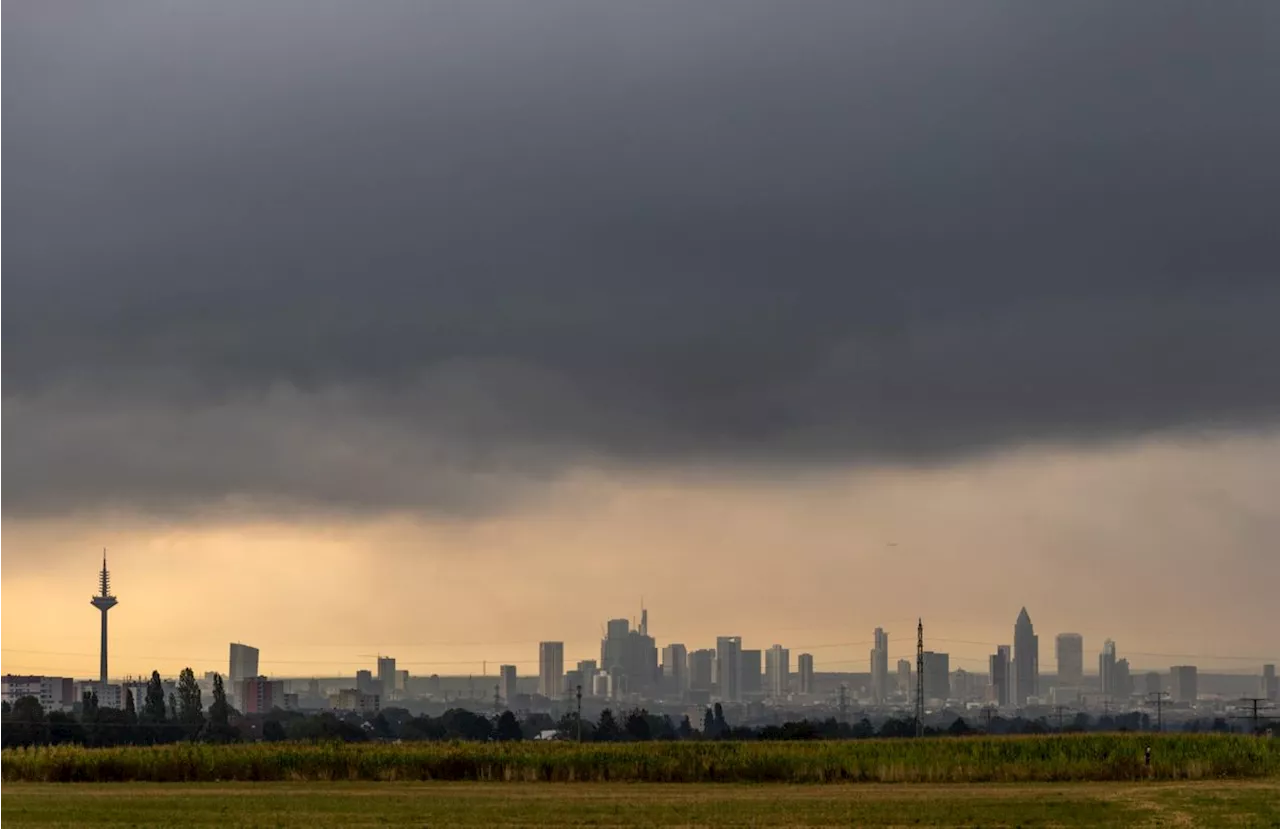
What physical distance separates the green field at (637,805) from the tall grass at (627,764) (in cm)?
558

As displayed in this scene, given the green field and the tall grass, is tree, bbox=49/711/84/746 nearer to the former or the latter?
the tall grass

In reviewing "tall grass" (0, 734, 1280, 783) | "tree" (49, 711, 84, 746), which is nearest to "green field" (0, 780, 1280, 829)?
"tall grass" (0, 734, 1280, 783)

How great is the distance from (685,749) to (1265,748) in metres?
29.9

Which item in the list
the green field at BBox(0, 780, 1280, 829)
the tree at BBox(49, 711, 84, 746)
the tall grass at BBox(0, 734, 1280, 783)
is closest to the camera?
the green field at BBox(0, 780, 1280, 829)

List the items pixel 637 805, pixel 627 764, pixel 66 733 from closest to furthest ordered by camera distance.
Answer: pixel 637 805
pixel 627 764
pixel 66 733

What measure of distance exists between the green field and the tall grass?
558cm

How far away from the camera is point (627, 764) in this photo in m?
82.2

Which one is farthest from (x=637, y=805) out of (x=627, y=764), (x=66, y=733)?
(x=66, y=733)

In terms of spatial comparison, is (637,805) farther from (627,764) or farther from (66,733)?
(66,733)

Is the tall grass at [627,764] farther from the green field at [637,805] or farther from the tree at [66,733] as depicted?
the tree at [66,733]

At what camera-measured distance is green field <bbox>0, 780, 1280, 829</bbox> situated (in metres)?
52.1

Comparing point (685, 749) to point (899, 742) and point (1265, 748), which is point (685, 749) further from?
point (1265, 748)

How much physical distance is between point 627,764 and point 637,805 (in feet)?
75.4

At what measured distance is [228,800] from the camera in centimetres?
6178
